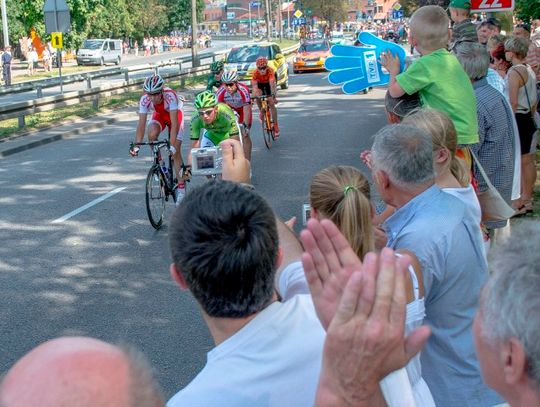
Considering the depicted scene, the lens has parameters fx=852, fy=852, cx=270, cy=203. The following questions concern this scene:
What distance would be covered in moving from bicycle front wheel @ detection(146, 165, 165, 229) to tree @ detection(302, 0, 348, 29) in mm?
93405

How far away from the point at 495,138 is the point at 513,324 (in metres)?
4.79

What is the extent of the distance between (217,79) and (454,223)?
13115 millimetres

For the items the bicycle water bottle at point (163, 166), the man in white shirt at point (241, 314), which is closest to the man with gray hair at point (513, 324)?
the man in white shirt at point (241, 314)

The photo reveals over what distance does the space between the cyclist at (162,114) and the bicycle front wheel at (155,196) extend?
0.88ft

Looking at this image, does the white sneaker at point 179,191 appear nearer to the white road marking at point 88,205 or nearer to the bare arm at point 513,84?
the white road marking at point 88,205

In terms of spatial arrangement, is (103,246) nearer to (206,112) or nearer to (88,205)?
(206,112)

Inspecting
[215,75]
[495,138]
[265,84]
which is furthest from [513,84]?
[265,84]

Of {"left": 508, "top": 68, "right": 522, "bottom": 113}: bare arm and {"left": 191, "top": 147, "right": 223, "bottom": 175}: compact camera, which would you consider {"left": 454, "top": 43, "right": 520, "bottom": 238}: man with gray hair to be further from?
{"left": 508, "top": 68, "right": 522, "bottom": 113}: bare arm

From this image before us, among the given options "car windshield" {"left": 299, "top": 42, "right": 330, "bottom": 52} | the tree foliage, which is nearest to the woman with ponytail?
"car windshield" {"left": 299, "top": 42, "right": 330, "bottom": 52}

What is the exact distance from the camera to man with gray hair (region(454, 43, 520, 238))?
6324mm

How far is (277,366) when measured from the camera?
2.39m

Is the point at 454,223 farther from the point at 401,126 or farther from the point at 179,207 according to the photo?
the point at 179,207

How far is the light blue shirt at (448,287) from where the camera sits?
3.21m

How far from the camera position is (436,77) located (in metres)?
5.54
